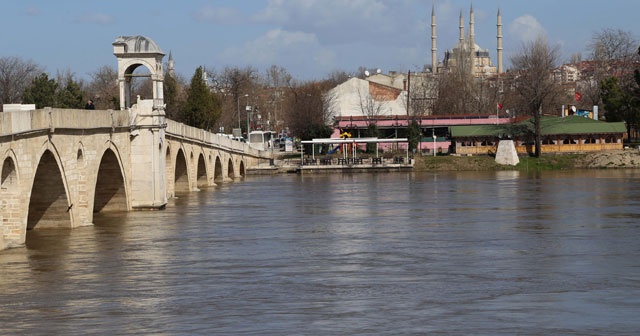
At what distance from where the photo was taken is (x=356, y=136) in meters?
105

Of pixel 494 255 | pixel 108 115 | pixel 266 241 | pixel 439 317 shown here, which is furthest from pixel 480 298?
pixel 108 115

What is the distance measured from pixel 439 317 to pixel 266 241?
14.7 m

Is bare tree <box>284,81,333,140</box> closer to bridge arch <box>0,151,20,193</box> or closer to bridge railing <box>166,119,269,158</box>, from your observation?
bridge railing <box>166,119,269,158</box>

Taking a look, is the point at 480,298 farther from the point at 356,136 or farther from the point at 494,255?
the point at 356,136

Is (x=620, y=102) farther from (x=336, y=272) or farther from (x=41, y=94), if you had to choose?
(x=336, y=272)

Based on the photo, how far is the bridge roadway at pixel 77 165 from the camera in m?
31.8

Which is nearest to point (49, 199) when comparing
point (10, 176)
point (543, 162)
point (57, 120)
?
point (57, 120)

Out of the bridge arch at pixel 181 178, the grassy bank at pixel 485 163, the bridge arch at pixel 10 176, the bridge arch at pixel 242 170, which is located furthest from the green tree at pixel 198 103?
the bridge arch at pixel 10 176

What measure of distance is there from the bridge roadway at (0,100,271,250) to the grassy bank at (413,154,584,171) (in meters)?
35.5

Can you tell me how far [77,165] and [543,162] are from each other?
2270 inches

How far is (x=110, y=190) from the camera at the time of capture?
47.1 metres

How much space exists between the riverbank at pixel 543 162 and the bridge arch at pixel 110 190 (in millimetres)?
44775

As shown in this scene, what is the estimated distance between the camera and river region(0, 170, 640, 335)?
71.0 feet

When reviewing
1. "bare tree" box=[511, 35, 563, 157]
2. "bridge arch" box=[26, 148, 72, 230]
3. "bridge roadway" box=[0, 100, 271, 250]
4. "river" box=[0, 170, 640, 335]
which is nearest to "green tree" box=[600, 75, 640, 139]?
"bare tree" box=[511, 35, 563, 157]
